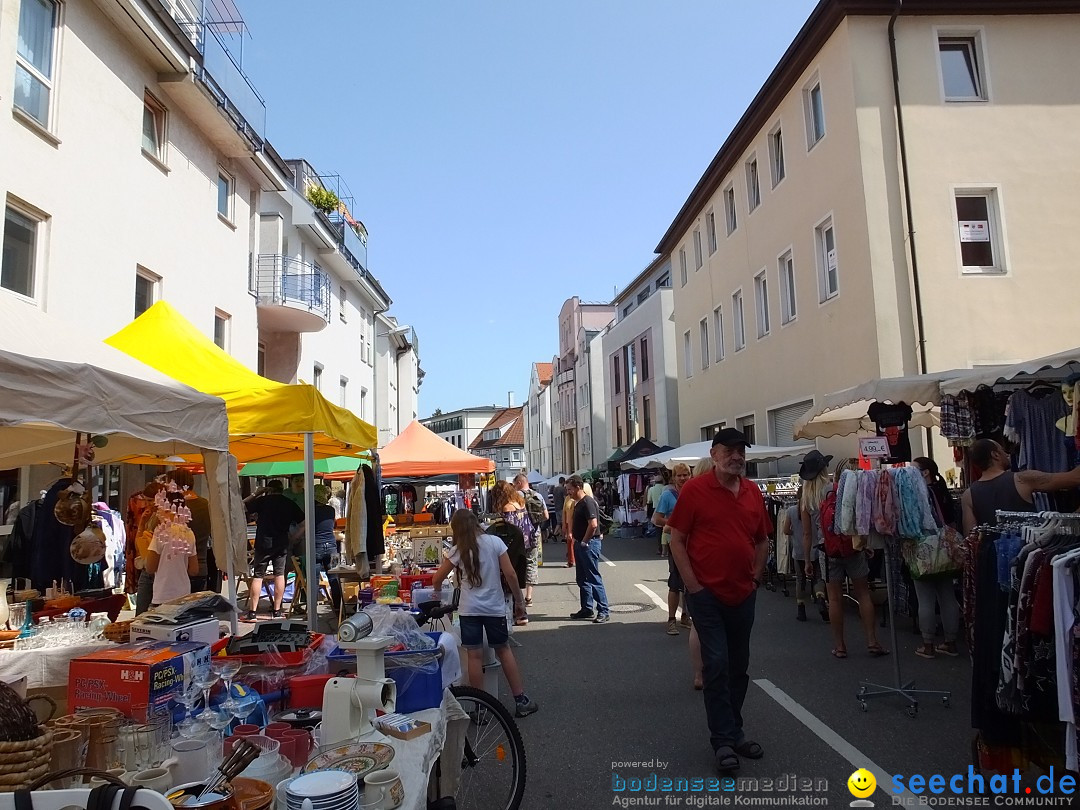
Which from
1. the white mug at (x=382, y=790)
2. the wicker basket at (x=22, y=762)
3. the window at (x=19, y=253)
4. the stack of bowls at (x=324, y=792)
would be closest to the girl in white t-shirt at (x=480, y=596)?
the white mug at (x=382, y=790)

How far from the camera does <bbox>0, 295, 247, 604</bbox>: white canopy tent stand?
3.26 m

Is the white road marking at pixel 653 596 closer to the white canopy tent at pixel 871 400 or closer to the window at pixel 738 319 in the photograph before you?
the white canopy tent at pixel 871 400

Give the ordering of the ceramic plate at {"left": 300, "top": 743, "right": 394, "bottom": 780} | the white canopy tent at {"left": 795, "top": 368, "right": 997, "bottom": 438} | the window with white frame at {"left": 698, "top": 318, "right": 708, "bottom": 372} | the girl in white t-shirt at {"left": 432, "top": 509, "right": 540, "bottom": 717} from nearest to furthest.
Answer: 1. the ceramic plate at {"left": 300, "top": 743, "right": 394, "bottom": 780}
2. the girl in white t-shirt at {"left": 432, "top": 509, "right": 540, "bottom": 717}
3. the white canopy tent at {"left": 795, "top": 368, "right": 997, "bottom": 438}
4. the window with white frame at {"left": 698, "top": 318, "right": 708, "bottom": 372}

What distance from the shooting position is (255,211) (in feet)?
53.9

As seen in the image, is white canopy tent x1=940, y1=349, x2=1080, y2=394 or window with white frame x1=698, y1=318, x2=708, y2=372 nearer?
white canopy tent x1=940, y1=349, x2=1080, y2=394

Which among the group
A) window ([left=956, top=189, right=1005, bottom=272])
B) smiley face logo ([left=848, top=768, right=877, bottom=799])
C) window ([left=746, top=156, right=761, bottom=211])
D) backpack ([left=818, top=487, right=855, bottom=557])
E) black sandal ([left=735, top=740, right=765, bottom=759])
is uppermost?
window ([left=746, top=156, right=761, bottom=211])

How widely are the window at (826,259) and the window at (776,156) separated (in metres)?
2.40

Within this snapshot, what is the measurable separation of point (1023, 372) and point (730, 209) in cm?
1480

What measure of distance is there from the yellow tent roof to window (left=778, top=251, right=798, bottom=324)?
11.4 m

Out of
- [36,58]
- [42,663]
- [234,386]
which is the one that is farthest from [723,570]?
[36,58]

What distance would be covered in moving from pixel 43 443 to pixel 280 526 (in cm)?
421

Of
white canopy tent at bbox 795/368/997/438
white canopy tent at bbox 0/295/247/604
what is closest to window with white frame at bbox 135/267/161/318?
white canopy tent at bbox 0/295/247/604

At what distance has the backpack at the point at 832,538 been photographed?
6.41 metres

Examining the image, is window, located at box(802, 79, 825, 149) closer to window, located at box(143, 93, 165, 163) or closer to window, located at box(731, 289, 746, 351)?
window, located at box(731, 289, 746, 351)
